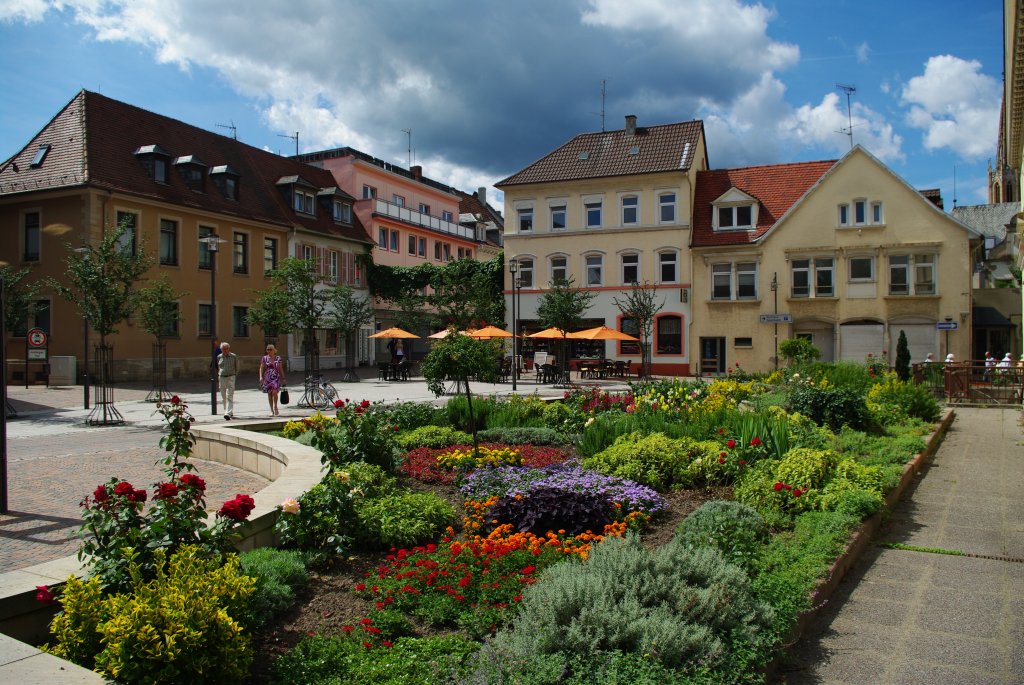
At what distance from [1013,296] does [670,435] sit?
44.7m

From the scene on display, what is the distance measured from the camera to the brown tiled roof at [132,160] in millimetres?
30188

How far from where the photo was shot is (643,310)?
111 feet

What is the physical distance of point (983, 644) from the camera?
14.8ft

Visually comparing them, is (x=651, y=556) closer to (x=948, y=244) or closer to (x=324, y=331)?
(x=948, y=244)

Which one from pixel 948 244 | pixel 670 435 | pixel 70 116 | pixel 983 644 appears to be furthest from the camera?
pixel 948 244

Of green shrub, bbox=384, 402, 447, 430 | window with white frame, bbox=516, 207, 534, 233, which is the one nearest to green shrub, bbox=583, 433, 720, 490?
green shrub, bbox=384, 402, 447, 430

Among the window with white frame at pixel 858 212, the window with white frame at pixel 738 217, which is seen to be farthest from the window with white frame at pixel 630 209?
the window with white frame at pixel 858 212

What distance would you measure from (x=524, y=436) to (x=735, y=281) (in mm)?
29875

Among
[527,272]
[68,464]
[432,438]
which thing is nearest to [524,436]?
[432,438]

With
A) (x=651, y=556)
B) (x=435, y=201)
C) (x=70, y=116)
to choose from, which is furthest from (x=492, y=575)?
(x=435, y=201)

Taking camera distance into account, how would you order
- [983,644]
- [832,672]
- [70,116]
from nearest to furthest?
[832,672] < [983,644] < [70,116]

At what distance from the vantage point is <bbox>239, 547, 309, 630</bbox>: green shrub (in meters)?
4.16

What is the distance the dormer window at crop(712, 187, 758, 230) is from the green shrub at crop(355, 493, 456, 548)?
117ft

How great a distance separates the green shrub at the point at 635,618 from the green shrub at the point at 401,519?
5.60 ft
